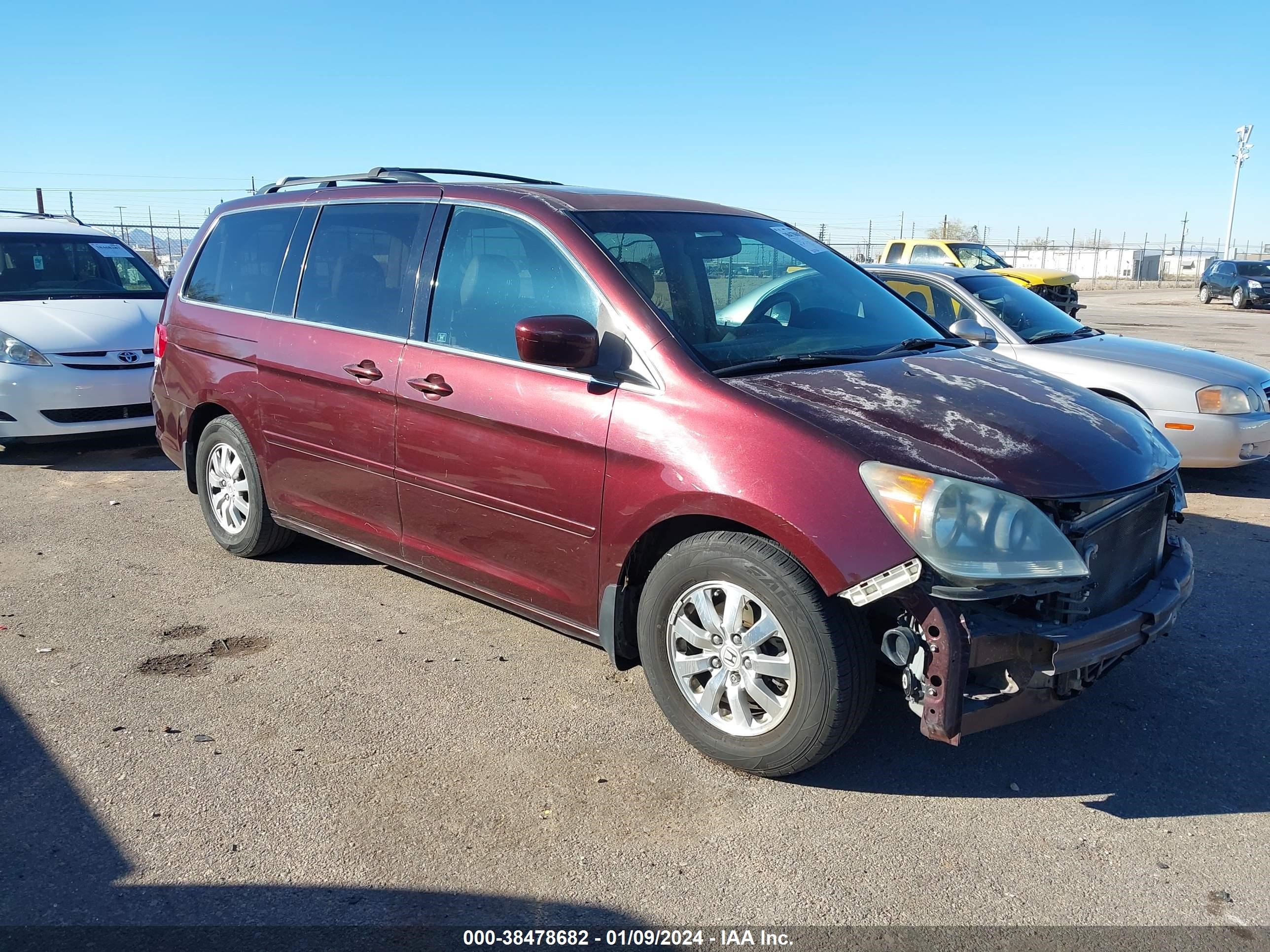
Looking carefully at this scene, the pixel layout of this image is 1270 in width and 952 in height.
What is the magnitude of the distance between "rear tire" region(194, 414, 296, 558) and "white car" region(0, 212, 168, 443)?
2.82 metres

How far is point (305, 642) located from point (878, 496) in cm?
266

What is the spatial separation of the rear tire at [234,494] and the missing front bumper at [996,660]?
354 cm

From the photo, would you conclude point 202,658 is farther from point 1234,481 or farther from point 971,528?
point 1234,481

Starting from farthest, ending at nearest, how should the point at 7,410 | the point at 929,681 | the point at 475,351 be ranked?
the point at 7,410
the point at 475,351
the point at 929,681

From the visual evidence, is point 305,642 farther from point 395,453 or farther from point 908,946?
point 908,946

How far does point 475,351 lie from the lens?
3.98 metres

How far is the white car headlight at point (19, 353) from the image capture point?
7.60m

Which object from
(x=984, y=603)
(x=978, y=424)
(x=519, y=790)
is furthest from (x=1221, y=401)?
(x=519, y=790)

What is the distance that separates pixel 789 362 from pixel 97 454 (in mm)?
6859

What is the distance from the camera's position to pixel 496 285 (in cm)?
401

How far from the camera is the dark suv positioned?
2995cm

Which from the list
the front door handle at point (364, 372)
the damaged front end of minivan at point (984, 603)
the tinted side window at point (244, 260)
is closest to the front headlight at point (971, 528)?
the damaged front end of minivan at point (984, 603)

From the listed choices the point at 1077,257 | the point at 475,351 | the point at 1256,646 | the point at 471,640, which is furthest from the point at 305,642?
the point at 1077,257

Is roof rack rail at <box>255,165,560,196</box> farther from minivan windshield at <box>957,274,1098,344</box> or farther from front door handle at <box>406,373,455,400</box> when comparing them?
minivan windshield at <box>957,274,1098,344</box>
